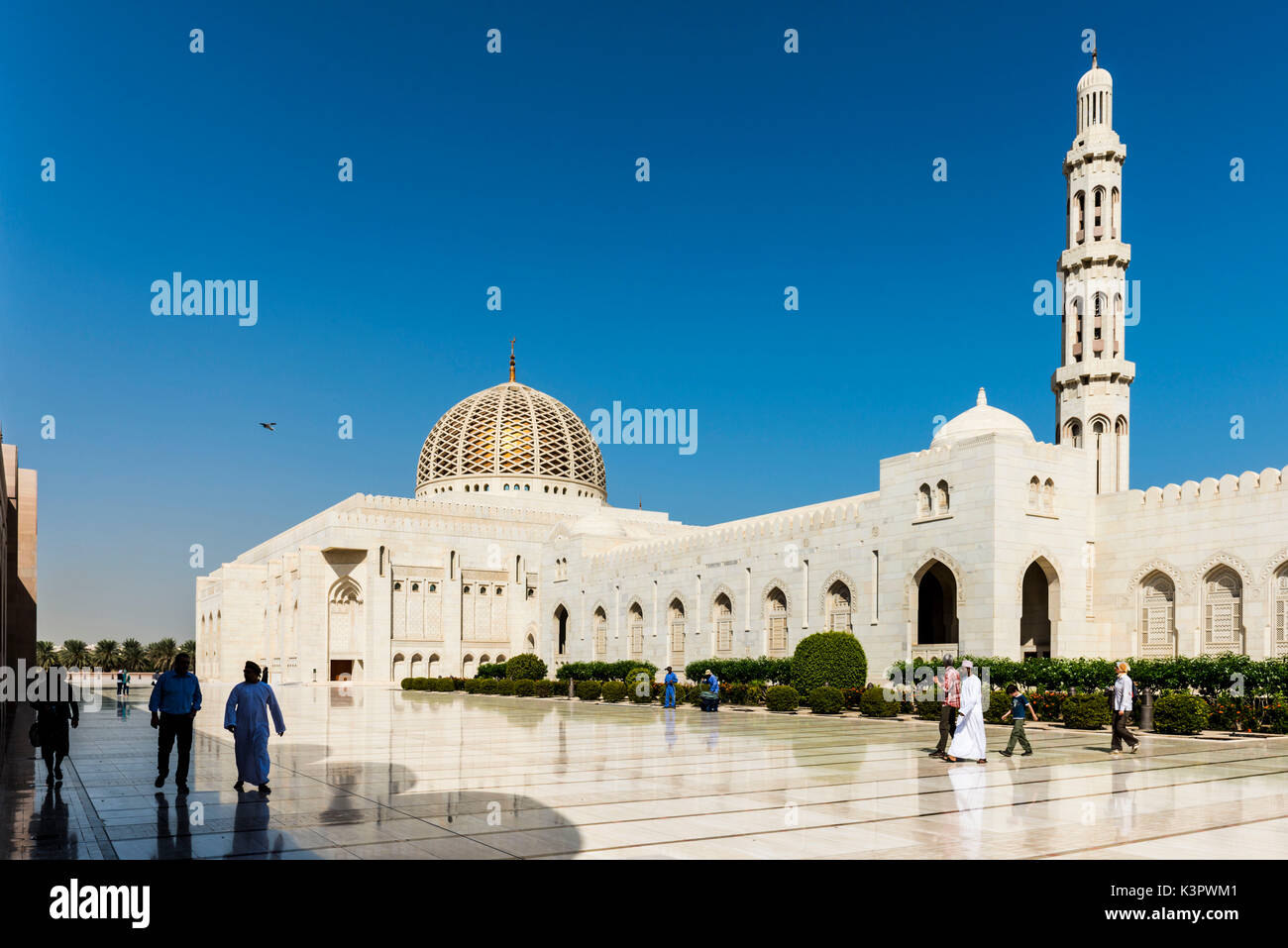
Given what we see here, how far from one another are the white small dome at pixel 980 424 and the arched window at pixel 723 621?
9.56m

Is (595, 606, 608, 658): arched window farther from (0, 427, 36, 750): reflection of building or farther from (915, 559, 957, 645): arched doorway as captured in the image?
(0, 427, 36, 750): reflection of building

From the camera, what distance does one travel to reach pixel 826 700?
2459 cm

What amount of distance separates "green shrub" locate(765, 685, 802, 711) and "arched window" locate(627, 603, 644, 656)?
15.2 m

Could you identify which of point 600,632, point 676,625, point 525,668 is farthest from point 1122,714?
point 600,632

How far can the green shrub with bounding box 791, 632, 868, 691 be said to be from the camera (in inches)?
1047

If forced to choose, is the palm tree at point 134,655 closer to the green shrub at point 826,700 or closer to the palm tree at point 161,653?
the palm tree at point 161,653

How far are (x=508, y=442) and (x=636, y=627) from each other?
19.4 meters

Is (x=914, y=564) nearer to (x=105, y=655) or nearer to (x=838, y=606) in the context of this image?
(x=838, y=606)

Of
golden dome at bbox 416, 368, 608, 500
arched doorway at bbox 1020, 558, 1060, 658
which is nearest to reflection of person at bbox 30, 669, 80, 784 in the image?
arched doorway at bbox 1020, 558, 1060, 658

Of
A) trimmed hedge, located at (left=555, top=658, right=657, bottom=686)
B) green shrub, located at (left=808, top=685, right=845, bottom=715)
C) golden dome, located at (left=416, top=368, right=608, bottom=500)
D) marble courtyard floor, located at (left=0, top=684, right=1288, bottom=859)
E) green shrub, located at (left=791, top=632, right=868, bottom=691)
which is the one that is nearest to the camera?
marble courtyard floor, located at (left=0, top=684, right=1288, bottom=859)

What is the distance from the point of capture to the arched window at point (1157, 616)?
81.6 ft
